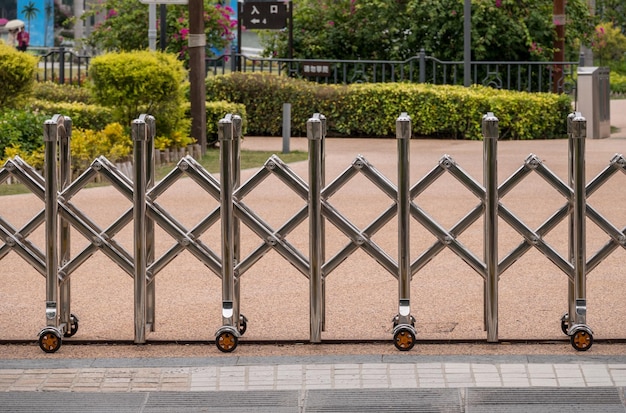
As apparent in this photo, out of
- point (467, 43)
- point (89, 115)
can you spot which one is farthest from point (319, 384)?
point (467, 43)

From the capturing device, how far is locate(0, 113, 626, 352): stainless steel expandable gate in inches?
235

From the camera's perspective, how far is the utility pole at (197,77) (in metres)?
16.4

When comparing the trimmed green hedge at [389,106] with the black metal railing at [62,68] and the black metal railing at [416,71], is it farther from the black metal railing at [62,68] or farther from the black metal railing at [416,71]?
the black metal railing at [62,68]

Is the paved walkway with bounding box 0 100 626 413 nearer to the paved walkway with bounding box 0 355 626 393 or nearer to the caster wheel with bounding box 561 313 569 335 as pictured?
the paved walkway with bounding box 0 355 626 393

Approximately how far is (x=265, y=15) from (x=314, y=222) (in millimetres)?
17498

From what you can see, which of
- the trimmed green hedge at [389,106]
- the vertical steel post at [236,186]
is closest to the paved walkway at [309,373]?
the vertical steel post at [236,186]

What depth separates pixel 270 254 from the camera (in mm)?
8938

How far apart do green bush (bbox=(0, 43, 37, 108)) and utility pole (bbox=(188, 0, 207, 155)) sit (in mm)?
1983

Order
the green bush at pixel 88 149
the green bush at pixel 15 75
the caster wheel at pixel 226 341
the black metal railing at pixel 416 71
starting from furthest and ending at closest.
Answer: the black metal railing at pixel 416 71
the green bush at pixel 15 75
the green bush at pixel 88 149
the caster wheel at pixel 226 341

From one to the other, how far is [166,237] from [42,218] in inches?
136

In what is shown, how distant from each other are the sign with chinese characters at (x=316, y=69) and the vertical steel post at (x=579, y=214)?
16.0 meters

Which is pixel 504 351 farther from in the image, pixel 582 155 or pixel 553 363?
pixel 582 155

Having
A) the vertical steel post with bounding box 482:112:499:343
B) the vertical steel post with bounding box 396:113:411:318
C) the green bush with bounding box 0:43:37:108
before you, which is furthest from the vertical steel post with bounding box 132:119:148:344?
the green bush with bounding box 0:43:37:108

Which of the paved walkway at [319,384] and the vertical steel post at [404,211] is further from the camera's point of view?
the vertical steel post at [404,211]
